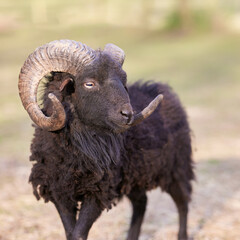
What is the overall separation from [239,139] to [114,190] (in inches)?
298

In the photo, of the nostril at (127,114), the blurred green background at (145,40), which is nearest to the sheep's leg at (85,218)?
the nostril at (127,114)

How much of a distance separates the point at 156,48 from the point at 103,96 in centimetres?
2812

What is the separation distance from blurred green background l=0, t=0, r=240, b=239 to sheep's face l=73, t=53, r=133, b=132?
4029 mm

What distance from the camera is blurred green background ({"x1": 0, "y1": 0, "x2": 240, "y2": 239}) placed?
42.7 ft

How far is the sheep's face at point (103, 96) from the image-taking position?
4988 millimetres

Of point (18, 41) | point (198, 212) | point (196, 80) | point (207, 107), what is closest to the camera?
point (198, 212)

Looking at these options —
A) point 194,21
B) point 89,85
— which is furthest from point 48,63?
point 194,21

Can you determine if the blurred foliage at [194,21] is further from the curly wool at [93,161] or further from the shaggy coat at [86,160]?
the shaggy coat at [86,160]

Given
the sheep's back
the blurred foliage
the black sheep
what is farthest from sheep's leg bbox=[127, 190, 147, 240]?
the blurred foliage

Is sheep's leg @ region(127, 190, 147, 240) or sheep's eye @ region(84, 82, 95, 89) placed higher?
sheep's eye @ region(84, 82, 95, 89)

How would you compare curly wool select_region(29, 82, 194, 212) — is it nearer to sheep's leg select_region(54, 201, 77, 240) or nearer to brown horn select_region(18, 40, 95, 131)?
sheep's leg select_region(54, 201, 77, 240)

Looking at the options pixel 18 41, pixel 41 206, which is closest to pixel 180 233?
pixel 41 206

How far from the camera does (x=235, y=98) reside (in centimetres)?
1823

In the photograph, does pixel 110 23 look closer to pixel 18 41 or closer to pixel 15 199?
pixel 18 41
